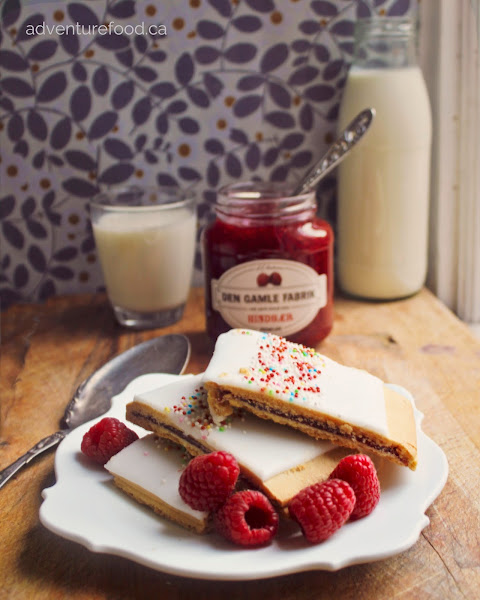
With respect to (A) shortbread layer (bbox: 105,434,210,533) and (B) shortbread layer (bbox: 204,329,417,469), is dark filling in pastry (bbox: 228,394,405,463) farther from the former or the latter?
(A) shortbread layer (bbox: 105,434,210,533)

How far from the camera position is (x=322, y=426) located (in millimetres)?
884

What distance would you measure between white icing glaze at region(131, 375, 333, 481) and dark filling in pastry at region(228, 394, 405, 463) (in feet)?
0.06

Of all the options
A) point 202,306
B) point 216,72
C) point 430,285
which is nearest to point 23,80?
point 216,72

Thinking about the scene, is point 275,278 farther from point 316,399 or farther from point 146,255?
point 316,399

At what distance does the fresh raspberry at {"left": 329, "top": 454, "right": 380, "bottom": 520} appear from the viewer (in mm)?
784

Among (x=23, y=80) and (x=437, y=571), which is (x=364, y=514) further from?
(x=23, y=80)

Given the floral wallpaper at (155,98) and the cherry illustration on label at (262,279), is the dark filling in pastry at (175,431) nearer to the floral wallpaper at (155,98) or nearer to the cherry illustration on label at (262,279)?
the cherry illustration on label at (262,279)

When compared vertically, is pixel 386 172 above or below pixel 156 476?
above

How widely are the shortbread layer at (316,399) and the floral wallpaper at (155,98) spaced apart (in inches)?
28.3

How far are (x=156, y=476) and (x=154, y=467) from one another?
0.07 feet

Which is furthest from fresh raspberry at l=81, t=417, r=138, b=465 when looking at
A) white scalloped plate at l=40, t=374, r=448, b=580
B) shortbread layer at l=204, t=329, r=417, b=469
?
shortbread layer at l=204, t=329, r=417, b=469

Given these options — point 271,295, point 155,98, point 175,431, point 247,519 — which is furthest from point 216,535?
point 155,98

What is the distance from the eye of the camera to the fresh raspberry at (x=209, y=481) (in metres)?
0.77

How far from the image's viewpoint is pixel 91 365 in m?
1.34
